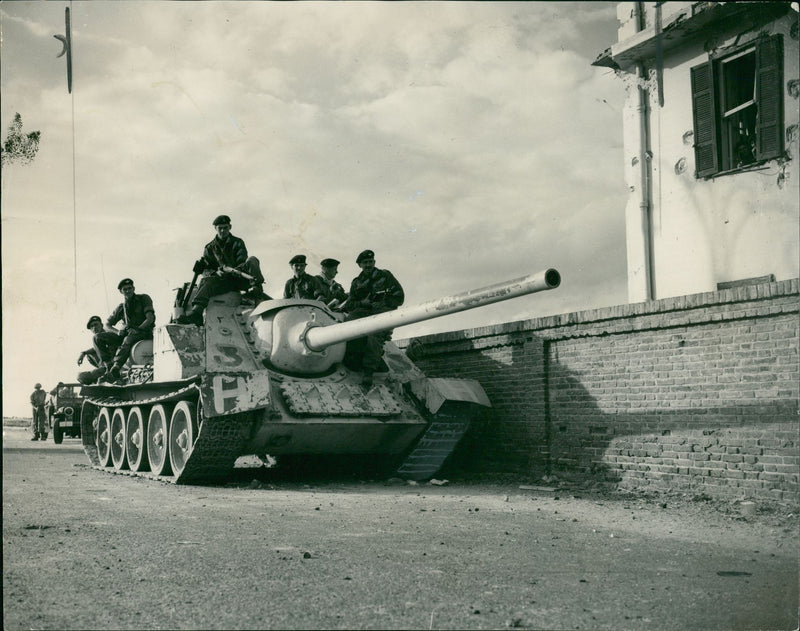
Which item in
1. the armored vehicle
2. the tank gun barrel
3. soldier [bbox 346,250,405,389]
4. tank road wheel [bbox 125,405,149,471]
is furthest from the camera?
the armored vehicle

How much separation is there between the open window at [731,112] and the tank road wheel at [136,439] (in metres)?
7.77

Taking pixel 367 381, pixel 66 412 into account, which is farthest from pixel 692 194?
pixel 66 412

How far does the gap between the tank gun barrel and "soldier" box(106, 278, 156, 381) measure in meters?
3.57

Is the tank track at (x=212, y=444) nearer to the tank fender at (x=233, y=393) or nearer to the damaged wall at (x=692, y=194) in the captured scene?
the tank fender at (x=233, y=393)

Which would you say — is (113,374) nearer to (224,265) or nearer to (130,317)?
(130,317)

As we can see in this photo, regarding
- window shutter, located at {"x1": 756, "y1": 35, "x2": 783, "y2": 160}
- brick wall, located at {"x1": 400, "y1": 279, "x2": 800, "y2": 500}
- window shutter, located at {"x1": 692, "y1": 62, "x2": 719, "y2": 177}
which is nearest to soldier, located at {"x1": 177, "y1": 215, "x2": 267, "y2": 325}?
brick wall, located at {"x1": 400, "y1": 279, "x2": 800, "y2": 500}

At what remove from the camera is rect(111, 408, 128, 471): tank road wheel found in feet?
37.4

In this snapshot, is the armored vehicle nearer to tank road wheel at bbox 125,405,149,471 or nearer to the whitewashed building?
tank road wheel at bbox 125,405,149,471

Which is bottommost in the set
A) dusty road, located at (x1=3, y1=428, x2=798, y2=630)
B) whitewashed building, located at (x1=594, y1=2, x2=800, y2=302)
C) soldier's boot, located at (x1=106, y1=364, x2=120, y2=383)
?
dusty road, located at (x1=3, y1=428, x2=798, y2=630)

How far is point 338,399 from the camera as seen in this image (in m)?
9.35

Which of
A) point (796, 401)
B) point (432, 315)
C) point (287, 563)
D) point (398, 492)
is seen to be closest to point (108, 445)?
point (398, 492)

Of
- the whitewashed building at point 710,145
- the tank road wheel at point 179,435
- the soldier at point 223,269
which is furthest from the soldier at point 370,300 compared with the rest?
the whitewashed building at point 710,145

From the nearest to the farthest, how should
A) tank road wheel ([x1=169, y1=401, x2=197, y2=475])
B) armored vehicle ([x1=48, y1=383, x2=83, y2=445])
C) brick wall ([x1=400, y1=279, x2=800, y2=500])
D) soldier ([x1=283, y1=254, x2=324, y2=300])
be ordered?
brick wall ([x1=400, y1=279, x2=800, y2=500]) → tank road wheel ([x1=169, y1=401, x2=197, y2=475]) → soldier ([x1=283, y1=254, x2=324, y2=300]) → armored vehicle ([x1=48, y1=383, x2=83, y2=445])

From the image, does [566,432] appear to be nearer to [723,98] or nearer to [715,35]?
[723,98]
